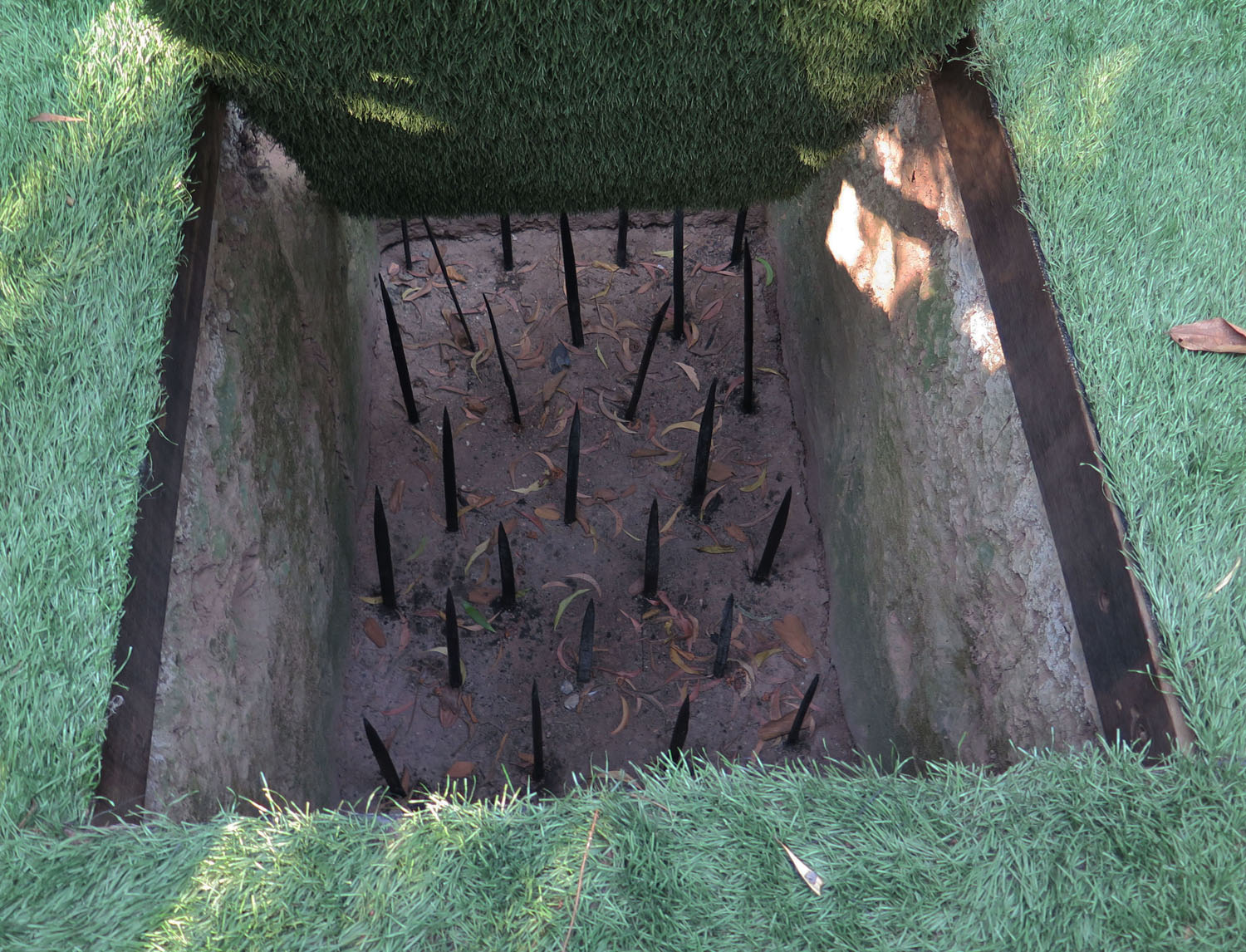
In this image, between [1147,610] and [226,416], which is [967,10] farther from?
[226,416]

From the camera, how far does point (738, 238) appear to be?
264cm

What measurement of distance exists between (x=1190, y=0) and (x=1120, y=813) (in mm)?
1538

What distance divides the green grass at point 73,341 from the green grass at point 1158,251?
4.15ft

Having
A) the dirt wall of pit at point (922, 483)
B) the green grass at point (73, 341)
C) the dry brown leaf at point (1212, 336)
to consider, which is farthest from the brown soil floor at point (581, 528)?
the dry brown leaf at point (1212, 336)

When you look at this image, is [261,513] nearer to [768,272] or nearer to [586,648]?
[586,648]

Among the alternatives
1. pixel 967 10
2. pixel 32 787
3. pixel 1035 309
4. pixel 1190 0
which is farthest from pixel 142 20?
pixel 1190 0

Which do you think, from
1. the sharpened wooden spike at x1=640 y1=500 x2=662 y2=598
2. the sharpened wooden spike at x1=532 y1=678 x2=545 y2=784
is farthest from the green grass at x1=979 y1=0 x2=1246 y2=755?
the sharpened wooden spike at x1=532 y1=678 x2=545 y2=784

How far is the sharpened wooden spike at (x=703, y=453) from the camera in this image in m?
2.12

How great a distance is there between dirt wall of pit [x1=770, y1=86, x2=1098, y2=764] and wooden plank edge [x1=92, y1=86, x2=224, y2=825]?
120 centimetres

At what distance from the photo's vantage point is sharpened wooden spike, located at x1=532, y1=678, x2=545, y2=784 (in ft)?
5.49

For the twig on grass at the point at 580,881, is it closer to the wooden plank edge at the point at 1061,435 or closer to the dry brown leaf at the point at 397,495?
the wooden plank edge at the point at 1061,435

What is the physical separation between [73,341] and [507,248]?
155cm

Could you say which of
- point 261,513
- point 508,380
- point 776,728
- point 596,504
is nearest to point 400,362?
point 508,380

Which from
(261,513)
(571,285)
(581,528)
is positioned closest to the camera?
(261,513)
